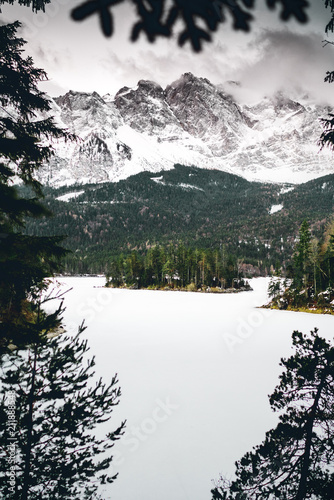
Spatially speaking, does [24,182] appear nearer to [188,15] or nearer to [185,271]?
[188,15]

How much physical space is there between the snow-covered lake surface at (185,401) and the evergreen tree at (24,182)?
553cm

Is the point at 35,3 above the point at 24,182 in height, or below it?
above

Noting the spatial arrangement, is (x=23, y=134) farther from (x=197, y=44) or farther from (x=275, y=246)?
(x=275, y=246)

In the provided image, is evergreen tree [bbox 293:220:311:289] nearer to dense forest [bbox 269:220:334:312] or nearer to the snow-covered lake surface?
dense forest [bbox 269:220:334:312]

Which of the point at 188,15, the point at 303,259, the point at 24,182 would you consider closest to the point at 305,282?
the point at 303,259

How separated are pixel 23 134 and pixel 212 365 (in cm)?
1671

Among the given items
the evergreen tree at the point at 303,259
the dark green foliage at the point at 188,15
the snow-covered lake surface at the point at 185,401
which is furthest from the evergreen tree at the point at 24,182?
the evergreen tree at the point at 303,259

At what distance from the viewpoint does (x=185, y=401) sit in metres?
12.4

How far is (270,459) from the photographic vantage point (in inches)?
243

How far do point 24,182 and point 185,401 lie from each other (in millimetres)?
11259

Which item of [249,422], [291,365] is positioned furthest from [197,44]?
[249,422]

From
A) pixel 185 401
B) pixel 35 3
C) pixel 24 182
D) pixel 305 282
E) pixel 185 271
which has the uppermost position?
pixel 35 3

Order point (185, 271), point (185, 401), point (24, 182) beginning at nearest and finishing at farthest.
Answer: point (24, 182) → point (185, 401) → point (185, 271)

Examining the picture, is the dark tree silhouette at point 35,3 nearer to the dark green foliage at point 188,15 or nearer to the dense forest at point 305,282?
the dark green foliage at point 188,15
